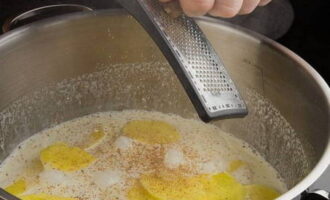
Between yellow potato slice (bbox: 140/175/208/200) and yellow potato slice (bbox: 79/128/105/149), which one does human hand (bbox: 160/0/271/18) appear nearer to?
yellow potato slice (bbox: 140/175/208/200)

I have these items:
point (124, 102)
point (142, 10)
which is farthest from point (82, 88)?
point (142, 10)

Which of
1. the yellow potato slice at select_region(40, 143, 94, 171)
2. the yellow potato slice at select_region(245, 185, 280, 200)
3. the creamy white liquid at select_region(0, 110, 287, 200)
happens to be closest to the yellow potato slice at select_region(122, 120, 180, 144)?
the creamy white liquid at select_region(0, 110, 287, 200)

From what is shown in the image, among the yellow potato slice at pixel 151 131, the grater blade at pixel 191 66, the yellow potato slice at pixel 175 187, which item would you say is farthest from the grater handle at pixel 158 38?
the yellow potato slice at pixel 151 131

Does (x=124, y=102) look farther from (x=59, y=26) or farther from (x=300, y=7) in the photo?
(x=300, y=7)

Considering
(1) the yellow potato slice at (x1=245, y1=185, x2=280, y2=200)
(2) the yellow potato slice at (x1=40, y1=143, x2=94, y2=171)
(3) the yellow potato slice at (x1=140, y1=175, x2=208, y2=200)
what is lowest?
(1) the yellow potato slice at (x1=245, y1=185, x2=280, y2=200)

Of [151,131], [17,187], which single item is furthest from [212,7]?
[17,187]

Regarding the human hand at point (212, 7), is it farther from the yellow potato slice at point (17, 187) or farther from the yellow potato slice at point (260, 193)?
the yellow potato slice at point (17, 187)

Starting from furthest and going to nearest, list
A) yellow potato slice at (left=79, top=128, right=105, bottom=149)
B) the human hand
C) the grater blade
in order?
1. yellow potato slice at (left=79, top=128, right=105, bottom=149)
2. the grater blade
3. the human hand

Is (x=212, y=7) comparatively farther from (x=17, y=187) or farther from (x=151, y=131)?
(x=17, y=187)
